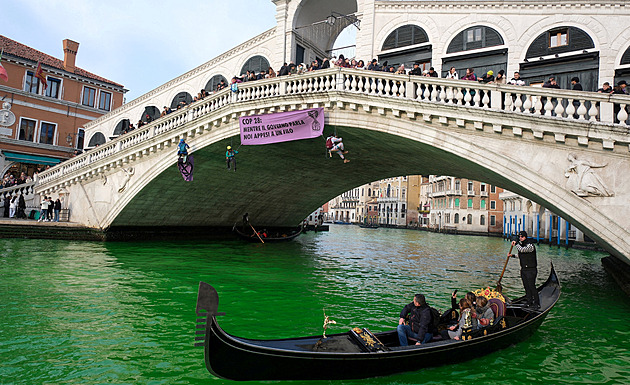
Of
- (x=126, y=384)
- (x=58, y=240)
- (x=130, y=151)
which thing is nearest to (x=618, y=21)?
(x=126, y=384)

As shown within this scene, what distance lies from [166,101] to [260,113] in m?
8.80

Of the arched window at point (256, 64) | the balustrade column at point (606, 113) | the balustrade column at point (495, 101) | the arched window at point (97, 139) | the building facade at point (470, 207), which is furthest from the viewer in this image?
the building facade at point (470, 207)

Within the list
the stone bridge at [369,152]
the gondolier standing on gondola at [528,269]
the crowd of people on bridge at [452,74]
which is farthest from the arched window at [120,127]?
the gondolier standing on gondola at [528,269]

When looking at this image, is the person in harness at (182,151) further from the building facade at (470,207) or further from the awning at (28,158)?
the building facade at (470,207)

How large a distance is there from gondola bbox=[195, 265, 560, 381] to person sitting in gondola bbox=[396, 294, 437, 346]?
0.15m

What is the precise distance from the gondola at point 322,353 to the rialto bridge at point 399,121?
454cm

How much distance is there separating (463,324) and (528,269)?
2.45 m

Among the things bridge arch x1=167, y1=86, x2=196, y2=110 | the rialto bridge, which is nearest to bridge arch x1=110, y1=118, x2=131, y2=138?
the rialto bridge

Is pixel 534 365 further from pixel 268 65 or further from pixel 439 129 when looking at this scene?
pixel 268 65

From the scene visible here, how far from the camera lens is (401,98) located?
988 cm

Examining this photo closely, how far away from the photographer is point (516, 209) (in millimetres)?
37844

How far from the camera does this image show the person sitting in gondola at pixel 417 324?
4898 millimetres

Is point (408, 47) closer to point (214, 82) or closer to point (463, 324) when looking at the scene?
point (214, 82)

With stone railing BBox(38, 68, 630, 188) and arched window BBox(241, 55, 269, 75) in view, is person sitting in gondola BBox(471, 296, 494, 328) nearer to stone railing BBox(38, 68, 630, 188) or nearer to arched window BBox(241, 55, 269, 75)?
stone railing BBox(38, 68, 630, 188)
